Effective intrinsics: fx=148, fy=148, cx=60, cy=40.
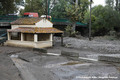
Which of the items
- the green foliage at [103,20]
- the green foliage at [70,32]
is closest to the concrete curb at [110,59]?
the green foliage at [70,32]

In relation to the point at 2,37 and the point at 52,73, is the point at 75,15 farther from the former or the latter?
the point at 52,73

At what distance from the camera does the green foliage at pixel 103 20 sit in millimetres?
37294

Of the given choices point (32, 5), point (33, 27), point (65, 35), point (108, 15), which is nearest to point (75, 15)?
point (65, 35)

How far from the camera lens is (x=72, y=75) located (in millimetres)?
9273

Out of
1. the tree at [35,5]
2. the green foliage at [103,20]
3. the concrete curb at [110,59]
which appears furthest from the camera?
the tree at [35,5]

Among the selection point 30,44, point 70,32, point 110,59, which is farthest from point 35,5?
point 110,59

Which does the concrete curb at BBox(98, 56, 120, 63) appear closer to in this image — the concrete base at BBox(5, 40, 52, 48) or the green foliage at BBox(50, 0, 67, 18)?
the concrete base at BBox(5, 40, 52, 48)

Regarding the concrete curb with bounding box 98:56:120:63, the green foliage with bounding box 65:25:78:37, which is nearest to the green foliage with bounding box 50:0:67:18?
the green foliage with bounding box 65:25:78:37

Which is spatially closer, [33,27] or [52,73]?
[52,73]

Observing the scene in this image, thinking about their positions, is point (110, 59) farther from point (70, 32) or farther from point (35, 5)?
point (35, 5)

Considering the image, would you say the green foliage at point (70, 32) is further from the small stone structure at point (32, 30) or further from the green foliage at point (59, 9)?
the small stone structure at point (32, 30)

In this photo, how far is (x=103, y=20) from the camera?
3838cm

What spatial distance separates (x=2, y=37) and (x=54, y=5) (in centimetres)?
2193

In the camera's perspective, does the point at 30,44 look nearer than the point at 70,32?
Yes
